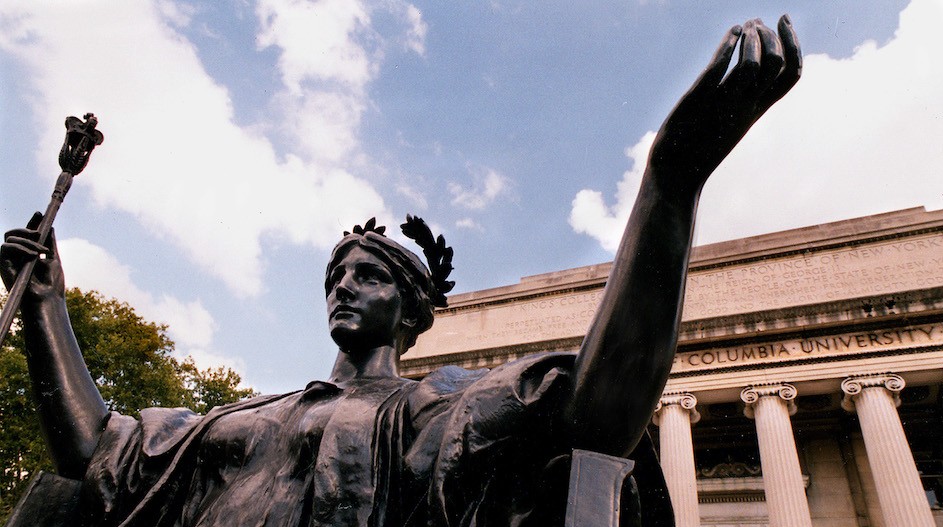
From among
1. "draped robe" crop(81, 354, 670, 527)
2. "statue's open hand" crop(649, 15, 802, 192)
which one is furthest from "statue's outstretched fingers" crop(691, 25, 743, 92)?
"draped robe" crop(81, 354, 670, 527)

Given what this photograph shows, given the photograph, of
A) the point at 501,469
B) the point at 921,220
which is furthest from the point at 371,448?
the point at 921,220

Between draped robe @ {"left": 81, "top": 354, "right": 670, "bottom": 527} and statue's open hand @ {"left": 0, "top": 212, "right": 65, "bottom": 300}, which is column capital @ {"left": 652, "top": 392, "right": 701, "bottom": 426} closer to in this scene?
draped robe @ {"left": 81, "top": 354, "right": 670, "bottom": 527}

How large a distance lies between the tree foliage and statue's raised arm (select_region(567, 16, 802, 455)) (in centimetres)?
1752

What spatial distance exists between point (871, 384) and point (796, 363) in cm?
155

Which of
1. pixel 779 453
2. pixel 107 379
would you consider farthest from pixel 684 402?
pixel 107 379

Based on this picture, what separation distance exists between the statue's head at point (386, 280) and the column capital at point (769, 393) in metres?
15.9

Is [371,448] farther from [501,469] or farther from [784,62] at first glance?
[784,62]

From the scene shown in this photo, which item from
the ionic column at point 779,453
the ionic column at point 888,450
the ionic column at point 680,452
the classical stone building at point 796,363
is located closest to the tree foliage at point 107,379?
the classical stone building at point 796,363

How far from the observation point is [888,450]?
14.7m

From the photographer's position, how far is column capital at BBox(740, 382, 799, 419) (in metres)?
16.1

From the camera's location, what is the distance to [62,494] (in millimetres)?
1805

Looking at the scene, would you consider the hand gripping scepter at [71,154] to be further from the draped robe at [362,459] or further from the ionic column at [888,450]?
the ionic column at [888,450]

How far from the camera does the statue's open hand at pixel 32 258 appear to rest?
1908mm

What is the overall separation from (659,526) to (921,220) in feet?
61.7
